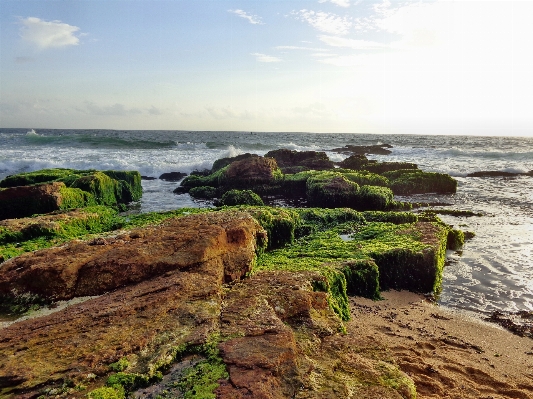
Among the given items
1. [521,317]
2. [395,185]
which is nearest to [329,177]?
[395,185]

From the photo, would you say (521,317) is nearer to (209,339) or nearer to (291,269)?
(291,269)

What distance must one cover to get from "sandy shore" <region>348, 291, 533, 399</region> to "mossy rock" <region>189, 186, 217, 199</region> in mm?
11621

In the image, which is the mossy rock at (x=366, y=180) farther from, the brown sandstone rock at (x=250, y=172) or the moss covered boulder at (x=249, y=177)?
the brown sandstone rock at (x=250, y=172)

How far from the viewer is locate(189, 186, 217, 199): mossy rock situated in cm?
1731

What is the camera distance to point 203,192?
17.5 metres

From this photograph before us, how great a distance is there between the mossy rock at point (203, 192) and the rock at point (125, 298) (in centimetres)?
1131

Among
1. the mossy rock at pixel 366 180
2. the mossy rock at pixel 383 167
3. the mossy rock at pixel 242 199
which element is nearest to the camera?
the mossy rock at pixel 242 199

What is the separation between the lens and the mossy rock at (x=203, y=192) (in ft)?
56.8

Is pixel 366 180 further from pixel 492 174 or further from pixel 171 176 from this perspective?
pixel 492 174

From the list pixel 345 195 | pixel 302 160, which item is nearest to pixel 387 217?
pixel 345 195

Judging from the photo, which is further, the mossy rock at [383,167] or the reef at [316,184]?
the mossy rock at [383,167]

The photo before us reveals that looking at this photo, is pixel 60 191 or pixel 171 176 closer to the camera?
pixel 60 191

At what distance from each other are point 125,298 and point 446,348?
4322 mm

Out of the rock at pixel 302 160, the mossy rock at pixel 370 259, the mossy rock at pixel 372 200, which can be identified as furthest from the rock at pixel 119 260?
the rock at pixel 302 160
